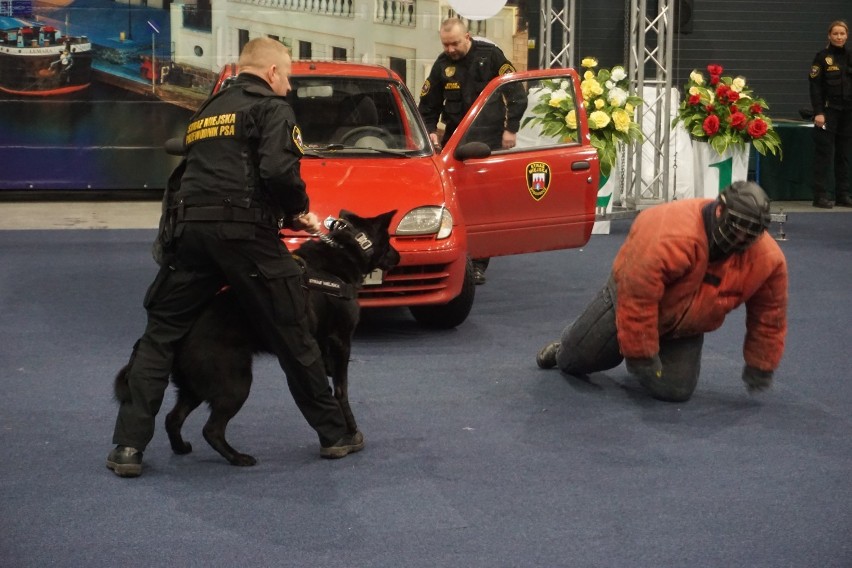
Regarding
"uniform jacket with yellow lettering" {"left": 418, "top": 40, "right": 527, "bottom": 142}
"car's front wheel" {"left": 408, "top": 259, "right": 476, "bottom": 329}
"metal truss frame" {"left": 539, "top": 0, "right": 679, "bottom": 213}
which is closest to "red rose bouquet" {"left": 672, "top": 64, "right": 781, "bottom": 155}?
"metal truss frame" {"left": 539, "top": 0, "right": 679, "bottom": 213}

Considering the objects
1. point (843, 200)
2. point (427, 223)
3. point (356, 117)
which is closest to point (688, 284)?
point (427, 223)

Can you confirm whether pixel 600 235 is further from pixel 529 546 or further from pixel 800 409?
pixel 529 546

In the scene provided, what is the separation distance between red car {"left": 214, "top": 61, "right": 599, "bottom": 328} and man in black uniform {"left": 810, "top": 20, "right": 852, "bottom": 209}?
5566 millimetres

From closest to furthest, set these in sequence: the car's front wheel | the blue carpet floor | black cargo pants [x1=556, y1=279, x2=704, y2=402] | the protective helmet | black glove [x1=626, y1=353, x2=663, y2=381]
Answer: the blue carpet floor < the protective helmet < black glove [x1=626, y1=353, x2=663, y2=381] < black cargo pants [x1=556, y1=279, x2=704, y2=402] < the car's front wheel

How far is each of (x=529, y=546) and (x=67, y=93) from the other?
31.2ft

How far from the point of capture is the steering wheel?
Result: 24.3 ft

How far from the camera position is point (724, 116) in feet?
37.1

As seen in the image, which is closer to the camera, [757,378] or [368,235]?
[368,235]

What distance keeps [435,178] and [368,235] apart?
2.00 metres

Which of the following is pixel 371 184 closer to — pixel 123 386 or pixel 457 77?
pixel 457 77

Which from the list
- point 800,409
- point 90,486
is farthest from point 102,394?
point 800,409

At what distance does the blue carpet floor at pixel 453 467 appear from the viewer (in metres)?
3.98

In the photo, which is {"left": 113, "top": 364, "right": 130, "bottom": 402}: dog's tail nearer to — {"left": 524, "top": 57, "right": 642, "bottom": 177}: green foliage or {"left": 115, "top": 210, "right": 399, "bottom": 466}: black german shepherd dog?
{"left": 115, "top": 210, "right": 399, "bottom": 466}: black german shepherd dog

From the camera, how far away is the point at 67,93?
39.8 feet
